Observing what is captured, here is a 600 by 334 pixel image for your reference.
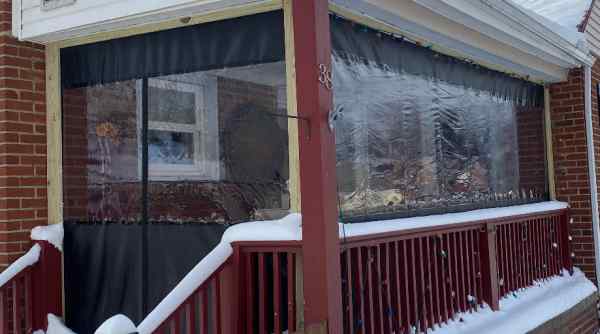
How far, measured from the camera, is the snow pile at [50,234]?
4.55 metres

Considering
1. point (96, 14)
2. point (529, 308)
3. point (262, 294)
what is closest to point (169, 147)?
point (96, 14)

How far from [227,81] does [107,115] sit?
3.60 ft

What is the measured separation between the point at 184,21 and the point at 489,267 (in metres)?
3.19

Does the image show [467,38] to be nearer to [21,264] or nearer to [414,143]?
[414,143]

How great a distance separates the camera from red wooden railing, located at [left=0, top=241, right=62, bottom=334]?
450cm

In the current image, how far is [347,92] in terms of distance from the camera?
4.16m

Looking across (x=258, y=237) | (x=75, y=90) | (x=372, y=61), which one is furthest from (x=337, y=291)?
(x=75, y=90)

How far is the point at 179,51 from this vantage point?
416 cm

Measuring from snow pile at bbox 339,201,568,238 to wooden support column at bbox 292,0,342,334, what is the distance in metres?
0.39

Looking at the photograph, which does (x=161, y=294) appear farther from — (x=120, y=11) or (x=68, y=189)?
(x=120, y=11)

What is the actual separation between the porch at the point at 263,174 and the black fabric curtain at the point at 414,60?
0.02 m

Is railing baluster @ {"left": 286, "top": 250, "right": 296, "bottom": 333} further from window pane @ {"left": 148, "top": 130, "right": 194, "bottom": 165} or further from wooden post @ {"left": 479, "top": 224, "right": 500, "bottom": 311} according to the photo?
wooden post @ {"left": 479, "top": 224, "right": 500, "bottom": 311}

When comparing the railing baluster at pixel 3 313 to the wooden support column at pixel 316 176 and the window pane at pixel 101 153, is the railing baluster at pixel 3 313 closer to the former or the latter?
the window pane at pixel 101 153

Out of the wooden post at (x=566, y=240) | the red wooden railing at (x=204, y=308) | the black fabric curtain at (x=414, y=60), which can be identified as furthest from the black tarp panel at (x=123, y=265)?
the wooden post at (x=566, y=240)
